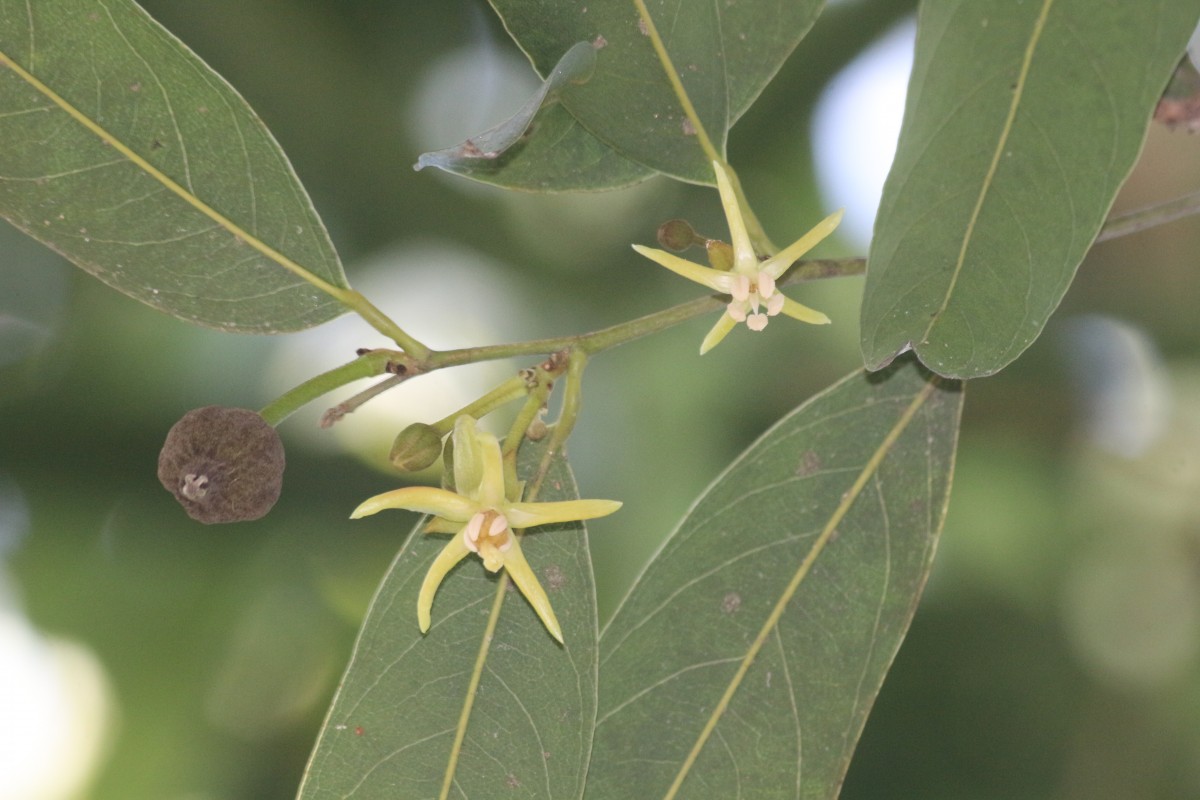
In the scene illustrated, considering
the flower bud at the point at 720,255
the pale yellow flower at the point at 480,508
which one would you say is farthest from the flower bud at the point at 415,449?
the flower bud at the point at 720,255

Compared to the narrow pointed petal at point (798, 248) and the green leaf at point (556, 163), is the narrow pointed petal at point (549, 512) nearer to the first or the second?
the narrow pointed petal at point (798, 248)

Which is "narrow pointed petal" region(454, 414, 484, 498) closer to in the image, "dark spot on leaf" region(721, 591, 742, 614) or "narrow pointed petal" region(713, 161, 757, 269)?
"narrow pointed petal" region(713, 161, 757, 269)

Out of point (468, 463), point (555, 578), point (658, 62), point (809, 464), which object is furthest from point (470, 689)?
point (658, 62)

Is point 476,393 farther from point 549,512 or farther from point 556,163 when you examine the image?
Result: point 549,512

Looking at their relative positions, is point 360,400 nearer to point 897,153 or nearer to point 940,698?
point 897,153

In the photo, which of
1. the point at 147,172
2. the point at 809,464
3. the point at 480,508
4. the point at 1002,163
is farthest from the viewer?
the point at 809,464

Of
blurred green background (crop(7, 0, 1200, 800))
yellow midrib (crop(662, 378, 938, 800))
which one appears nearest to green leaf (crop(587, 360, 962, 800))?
yellow midrib (crop(662, 378, 938, 800))
